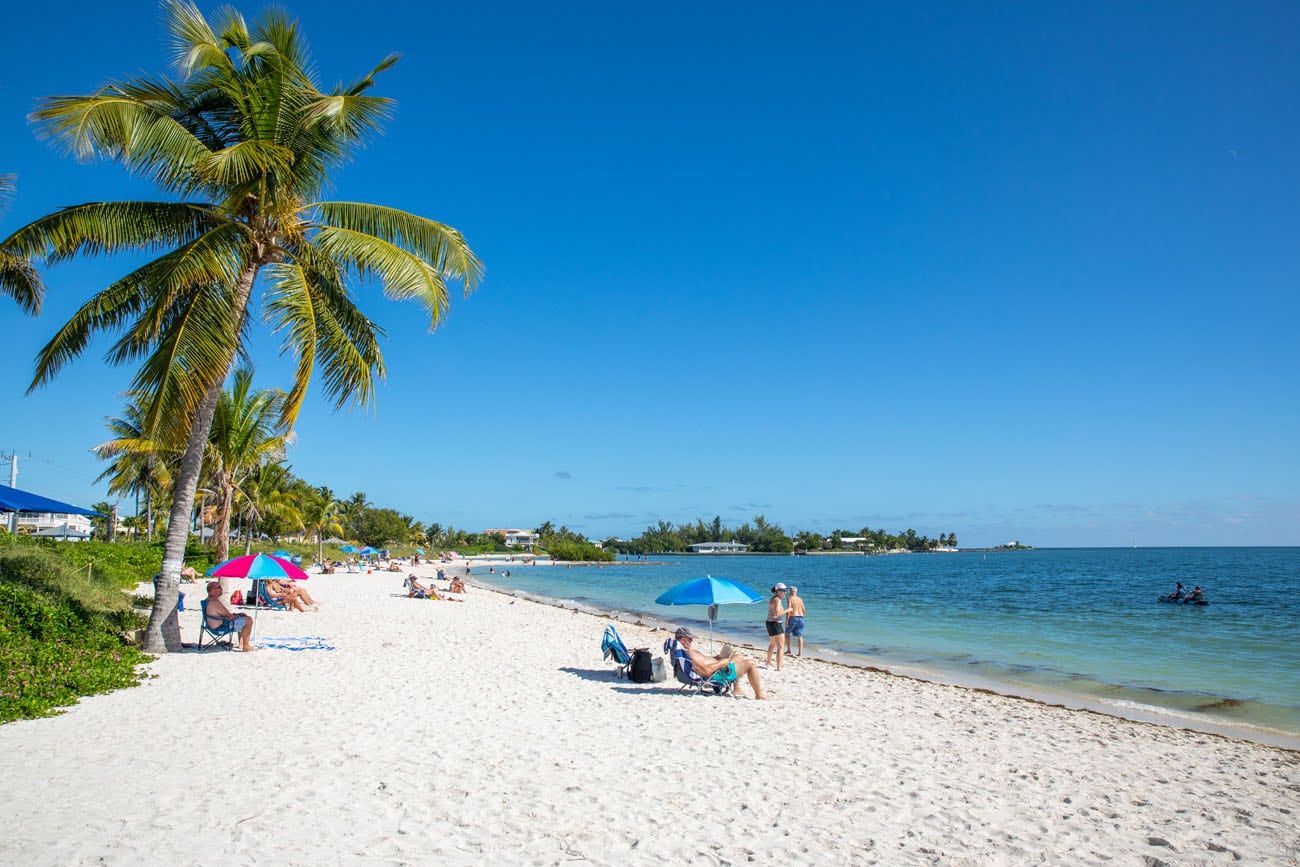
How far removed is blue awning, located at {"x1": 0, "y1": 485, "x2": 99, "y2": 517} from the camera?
17925 mm

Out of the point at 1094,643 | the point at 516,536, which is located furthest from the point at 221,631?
the point at 516,536

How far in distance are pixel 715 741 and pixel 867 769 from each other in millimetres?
1436

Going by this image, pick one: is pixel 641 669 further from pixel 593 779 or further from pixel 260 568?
pixel 260 568

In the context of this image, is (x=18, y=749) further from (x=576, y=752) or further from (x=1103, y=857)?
(x=1103, y=857)

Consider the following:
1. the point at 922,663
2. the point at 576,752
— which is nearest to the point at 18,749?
the point at 576,752

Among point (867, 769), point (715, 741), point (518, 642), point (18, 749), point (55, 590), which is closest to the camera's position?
point (18, 749)

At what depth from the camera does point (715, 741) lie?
7.12 m

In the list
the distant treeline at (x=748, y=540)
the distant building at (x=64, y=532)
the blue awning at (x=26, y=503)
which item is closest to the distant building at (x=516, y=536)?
the distant treeline at (x=748, y=540)

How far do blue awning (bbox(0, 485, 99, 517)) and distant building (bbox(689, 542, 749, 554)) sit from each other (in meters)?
165

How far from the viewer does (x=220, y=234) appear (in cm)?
986

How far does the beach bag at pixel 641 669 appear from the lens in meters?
10.1

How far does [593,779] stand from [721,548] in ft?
586

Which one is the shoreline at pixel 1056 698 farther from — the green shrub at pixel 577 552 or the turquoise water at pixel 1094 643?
the green shrub at pixel 577 552

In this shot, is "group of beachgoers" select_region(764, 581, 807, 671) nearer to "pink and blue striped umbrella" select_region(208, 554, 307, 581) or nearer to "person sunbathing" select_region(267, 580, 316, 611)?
"pink and blue striped umbrella" select_region(208, 554, 307, 581)
